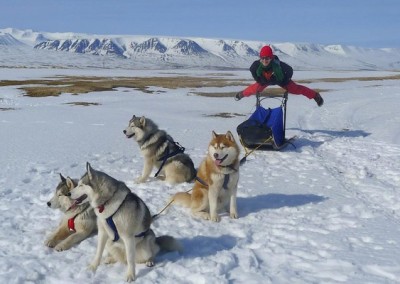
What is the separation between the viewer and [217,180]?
20.8ft

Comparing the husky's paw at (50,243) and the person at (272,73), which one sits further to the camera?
the person at (272,73)

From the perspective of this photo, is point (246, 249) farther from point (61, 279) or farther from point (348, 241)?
point (61, 279)

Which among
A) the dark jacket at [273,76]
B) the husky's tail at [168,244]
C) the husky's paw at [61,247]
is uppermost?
the dark jacket at [273,76]

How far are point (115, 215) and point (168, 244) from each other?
3.11ft

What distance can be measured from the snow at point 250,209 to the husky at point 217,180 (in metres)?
0.21

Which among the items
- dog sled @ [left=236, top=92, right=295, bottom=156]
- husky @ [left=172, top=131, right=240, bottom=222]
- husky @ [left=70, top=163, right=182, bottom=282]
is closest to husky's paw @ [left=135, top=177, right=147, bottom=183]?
husky @ [left=172, top=131, right=240, bottom=222]

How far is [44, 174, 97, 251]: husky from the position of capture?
18.1ft

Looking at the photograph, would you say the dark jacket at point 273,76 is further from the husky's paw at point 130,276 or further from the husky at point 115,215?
the husky's paw at point 130,276

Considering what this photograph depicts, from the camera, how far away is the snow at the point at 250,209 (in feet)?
15.8

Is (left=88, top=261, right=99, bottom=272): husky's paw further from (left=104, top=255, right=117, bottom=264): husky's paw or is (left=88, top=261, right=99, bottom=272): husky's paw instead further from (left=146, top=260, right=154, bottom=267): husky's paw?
(left=146, top=260, right=154, bottom=267): husky's paw

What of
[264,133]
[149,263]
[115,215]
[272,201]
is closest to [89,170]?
[115,215]

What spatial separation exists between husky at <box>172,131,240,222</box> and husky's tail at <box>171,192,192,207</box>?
0.20ft

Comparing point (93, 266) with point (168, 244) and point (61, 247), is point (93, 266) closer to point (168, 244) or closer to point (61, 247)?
point (61, 247)

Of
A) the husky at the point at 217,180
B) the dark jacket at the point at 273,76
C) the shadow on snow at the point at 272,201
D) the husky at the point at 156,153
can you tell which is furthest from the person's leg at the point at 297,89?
the husky at the point at 217,180
